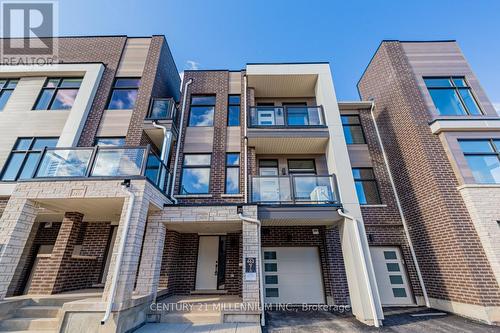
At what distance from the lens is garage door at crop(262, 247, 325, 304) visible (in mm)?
6941

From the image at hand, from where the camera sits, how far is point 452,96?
8008 millimetres

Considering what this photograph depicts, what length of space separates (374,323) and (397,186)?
5.42m

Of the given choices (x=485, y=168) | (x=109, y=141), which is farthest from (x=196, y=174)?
(x=485, y=168)

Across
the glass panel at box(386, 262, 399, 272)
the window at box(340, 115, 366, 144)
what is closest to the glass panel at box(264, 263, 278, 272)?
the glass panel at box(386, 262, 399, 272)

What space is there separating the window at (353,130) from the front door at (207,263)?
7.37 metres

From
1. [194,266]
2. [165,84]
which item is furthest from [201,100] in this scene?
[194,266]

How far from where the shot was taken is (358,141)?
31.0ft

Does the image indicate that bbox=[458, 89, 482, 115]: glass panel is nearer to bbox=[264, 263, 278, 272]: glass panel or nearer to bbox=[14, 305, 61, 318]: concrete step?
bbox=[264, 263, 278, 272]: glass panel

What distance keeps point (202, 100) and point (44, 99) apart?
6426 mm

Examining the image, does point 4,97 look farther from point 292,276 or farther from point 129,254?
point 292,276

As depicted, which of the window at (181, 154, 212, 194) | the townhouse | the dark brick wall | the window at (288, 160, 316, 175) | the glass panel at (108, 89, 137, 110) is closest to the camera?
the townhouse

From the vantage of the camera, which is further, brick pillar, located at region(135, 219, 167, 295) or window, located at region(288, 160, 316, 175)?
window, located at region(288, 160, 316, 175)

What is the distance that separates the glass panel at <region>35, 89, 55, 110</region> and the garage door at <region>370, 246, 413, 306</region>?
1414 centimetres

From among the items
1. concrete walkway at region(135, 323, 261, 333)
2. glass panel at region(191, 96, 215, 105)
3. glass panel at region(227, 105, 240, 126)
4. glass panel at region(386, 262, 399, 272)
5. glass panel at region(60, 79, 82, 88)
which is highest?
glass panel at region(60, 79, 82, 88)
